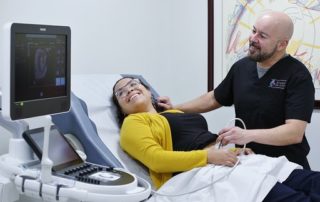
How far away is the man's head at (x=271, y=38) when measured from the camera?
2061 mm

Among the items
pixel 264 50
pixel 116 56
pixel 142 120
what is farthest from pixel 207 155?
pixel 116 56

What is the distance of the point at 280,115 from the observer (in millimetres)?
2033

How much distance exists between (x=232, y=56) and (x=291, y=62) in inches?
28.1

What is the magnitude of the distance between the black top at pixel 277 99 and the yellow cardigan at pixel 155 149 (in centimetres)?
47

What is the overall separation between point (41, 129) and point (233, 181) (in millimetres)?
714

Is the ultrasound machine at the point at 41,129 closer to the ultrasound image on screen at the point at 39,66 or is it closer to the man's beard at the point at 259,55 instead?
the ultrasound image on screen at the point at 39,66

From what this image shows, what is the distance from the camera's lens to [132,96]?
2025mm

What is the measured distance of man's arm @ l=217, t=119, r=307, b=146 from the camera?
1.80m

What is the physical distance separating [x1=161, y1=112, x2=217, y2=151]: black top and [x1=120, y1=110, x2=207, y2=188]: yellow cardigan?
5cm

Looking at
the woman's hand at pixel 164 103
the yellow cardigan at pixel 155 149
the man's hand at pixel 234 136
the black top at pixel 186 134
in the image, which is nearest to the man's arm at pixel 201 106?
the woman's hand at pixel 164 103

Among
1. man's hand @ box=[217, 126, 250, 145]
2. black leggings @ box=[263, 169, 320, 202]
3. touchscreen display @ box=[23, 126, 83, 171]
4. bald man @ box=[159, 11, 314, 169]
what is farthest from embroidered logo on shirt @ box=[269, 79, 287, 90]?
touchscreen display @ box=[23, 126, 83, 171]

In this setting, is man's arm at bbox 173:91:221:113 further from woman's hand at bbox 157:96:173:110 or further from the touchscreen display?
the touchscreen display

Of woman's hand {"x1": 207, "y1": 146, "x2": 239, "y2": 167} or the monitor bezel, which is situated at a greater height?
the monitor bezel

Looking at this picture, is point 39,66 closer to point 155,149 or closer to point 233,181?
point 155,149
